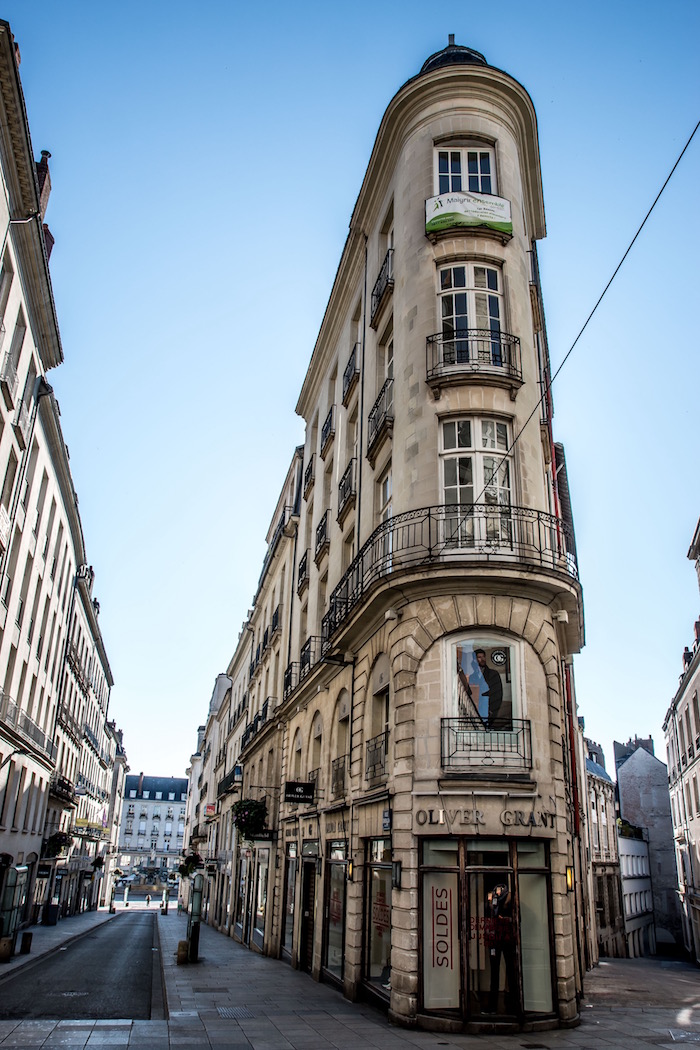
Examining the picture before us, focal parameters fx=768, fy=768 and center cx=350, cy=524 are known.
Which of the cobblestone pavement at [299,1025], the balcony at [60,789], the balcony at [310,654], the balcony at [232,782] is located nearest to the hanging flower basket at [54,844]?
the balcony at [60,789]

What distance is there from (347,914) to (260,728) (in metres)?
18.0

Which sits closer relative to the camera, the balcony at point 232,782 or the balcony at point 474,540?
the balcony at point 474,540

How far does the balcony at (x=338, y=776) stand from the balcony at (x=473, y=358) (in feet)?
30.4

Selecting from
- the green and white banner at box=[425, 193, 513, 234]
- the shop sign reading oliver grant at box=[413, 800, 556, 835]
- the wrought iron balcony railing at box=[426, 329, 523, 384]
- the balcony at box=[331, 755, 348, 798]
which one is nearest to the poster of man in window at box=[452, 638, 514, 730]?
the shop sign reading oliver grant at box=[413, 800, 556, 835]

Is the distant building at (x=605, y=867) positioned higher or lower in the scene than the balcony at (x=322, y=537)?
lower

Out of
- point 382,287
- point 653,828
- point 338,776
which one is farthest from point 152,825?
point 382,287

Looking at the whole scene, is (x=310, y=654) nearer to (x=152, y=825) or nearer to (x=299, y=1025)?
(x=299, y=1025)

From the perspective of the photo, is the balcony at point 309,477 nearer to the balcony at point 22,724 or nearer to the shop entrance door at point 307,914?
the balcony at point 22,724

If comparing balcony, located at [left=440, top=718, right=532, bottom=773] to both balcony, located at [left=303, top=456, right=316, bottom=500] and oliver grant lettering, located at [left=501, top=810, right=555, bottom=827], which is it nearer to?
oliver grant lettering, located at [left=501, top=810, right=555, bottom=827]

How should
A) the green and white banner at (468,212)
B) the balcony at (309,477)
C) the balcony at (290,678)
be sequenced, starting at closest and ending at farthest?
the green and white banner at (468,212) → the balcony at (290,678) → the balcony at (309,477)

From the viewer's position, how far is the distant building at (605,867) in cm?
3800

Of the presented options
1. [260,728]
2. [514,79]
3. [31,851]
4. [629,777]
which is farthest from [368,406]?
[629,777]

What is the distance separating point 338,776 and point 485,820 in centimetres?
708

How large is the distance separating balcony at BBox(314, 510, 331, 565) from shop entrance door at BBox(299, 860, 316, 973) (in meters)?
8.99
